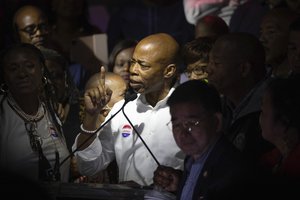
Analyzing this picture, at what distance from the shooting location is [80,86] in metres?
5.68

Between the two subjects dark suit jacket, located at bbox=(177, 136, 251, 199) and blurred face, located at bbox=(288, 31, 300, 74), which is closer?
dark suit jacket, located at bbox=(177, 136, 251, 199)

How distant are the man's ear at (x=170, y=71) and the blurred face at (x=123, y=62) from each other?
1.22 m

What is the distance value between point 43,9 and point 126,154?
265cm

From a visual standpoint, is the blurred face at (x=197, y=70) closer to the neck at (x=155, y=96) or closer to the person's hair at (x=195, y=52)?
the person's hair at (x=195, y=52)

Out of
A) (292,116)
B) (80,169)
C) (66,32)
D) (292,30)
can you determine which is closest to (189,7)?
(66,32)

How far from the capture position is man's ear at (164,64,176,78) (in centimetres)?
418

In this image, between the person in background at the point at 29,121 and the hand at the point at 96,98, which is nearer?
the hand at the point at 96,98

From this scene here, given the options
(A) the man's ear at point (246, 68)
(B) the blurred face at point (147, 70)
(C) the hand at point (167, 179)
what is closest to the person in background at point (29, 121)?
(B) the blurred face at point (147, 70)

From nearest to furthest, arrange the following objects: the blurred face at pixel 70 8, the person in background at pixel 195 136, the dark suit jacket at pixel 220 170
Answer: the dark suit jacket at pixel 220 170 < the person in background at pixel 195 136 < the blurred face at pixel 70 8

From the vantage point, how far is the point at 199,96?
322 centimetres

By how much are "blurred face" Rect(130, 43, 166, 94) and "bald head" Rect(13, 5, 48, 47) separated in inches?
67.8

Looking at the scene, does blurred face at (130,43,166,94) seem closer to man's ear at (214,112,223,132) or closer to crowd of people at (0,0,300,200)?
crowd of people at (0,0,300,200)

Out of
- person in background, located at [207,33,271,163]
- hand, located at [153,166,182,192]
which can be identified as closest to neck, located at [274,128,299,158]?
hand, located at [153,166,182,192]

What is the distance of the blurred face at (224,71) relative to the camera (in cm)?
405
